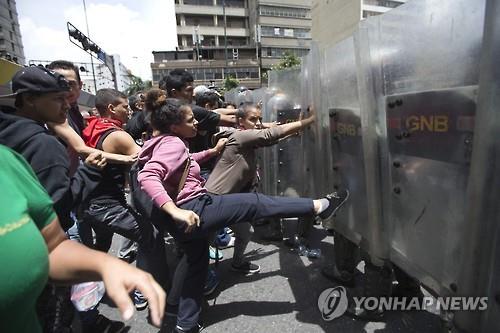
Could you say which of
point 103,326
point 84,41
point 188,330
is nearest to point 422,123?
point 188,330

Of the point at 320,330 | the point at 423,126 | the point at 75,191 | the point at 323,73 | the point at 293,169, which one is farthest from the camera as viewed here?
the point at 293,169

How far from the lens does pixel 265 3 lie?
50.9m

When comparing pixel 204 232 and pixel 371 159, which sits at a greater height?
pixel 371 159

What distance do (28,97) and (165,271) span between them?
1867mm

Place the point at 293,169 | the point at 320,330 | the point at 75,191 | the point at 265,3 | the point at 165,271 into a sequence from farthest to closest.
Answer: the point at 265,3 → the point at 293,169 → the point at 165,271 → the point at 320,330 → the point at 75,191

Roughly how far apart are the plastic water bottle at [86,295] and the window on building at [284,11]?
54616 mm

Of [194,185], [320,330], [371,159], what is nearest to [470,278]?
[371,159]

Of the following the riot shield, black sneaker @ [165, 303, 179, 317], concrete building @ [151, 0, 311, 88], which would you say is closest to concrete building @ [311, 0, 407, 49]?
concrete building @ [151, 0, 311, 88]

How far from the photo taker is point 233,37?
5612cm

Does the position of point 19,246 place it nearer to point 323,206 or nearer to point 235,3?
point 323,206

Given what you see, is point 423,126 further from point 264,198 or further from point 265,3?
point 265,3

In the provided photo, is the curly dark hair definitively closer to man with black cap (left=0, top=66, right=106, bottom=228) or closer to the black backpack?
the black backpack

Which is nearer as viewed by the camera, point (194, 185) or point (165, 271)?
point (194, 185)

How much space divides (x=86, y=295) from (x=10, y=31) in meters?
83.4
